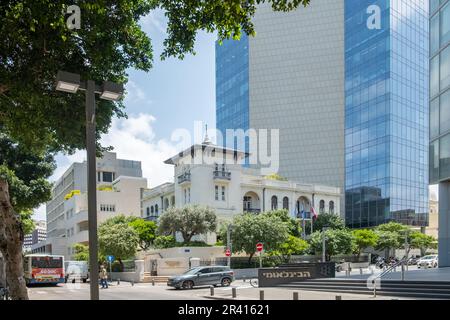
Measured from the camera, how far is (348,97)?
91.1 meters

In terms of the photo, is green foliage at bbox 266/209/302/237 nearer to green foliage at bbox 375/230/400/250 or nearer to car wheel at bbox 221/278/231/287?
green foliage at bbox 375/230/400/250

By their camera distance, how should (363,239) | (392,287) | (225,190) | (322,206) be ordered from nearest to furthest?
1. (392,287)
2. (225,190)
3. (363,239)
4. (322,206)

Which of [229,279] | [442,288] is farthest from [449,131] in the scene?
[229,279]

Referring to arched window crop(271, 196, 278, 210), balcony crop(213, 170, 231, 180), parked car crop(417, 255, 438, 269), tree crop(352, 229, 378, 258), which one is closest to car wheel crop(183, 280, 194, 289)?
parked car crop(417, 255, 438, 269)

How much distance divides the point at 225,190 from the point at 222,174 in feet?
7.04

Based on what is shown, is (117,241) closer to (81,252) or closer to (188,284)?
(188,284)

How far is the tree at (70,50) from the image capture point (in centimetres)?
958

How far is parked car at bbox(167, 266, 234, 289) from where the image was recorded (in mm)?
31734

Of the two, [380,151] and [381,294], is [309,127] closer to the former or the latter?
[380,151]

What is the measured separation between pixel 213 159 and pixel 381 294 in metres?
42.2

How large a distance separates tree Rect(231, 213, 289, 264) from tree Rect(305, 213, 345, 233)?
70.5 feet

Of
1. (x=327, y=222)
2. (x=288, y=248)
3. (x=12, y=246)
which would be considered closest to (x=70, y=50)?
(x=12, y=246)
